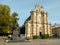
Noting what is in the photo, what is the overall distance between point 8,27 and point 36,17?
81.8ft

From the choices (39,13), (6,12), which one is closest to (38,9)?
(39,13)

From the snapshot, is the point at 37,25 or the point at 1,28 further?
the point at 37,25

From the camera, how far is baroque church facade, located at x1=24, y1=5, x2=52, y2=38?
74.8 meters

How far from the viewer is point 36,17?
7650 cm

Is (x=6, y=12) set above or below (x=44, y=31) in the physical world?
above

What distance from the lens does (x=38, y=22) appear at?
7669 centimetres

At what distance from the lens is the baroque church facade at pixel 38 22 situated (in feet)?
245

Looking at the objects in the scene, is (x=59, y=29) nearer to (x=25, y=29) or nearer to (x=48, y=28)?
(x=48, y=28)

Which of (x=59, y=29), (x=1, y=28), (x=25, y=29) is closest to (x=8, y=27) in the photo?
(x=1, y=28)

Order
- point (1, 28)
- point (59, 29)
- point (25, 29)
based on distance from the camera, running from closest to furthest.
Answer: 1. point (1, 28)
2. point (25, 29)
3. point (59, 29)

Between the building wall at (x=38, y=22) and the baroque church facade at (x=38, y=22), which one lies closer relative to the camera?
the building wall at (x=38, y=22)

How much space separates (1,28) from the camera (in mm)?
53344

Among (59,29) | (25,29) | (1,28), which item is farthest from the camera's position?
(59,29)

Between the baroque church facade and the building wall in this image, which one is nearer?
the building wall
